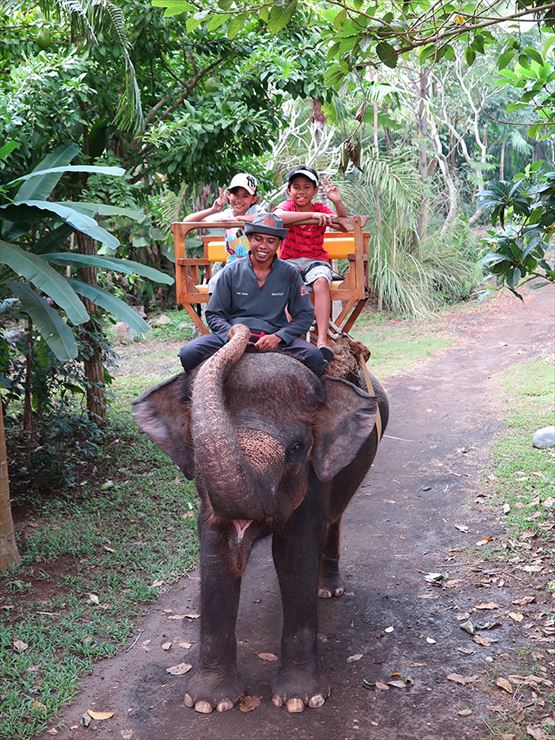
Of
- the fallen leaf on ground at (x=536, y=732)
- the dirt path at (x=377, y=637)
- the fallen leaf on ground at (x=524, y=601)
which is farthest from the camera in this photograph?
the fallen leaf on ground at (x=524, y=601)

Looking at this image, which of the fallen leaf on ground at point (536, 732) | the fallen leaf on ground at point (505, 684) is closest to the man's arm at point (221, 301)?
the fallen leaf on ground at point (505, 684)

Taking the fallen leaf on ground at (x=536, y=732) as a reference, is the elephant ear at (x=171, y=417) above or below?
above

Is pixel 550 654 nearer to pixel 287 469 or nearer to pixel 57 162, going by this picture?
pixel 287 469

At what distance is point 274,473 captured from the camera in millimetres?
3521

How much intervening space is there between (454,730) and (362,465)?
1.79m

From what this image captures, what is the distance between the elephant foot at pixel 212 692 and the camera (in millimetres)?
4020

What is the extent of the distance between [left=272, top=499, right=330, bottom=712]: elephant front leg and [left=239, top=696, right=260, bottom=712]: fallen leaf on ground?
0.09 meters

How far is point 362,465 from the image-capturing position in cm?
526

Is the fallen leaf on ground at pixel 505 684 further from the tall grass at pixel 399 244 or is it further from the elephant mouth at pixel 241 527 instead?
the tall grass at pixel 399 244

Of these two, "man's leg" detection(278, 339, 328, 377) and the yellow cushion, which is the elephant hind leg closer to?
"man's leg" detection(278, 339, 328, 377)

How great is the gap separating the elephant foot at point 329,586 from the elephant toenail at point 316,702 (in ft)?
4.16

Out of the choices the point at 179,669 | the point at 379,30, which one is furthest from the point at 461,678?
the point at 379,30

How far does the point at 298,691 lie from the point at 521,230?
293 cm

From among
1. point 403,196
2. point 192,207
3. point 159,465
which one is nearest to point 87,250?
point 159,465
